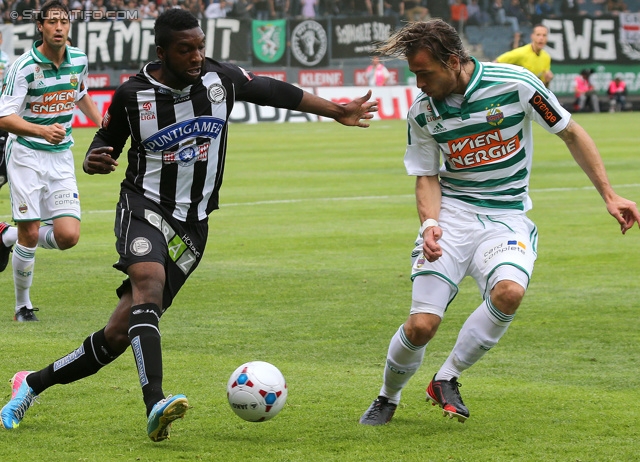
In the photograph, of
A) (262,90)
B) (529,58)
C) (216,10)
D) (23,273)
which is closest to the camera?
(262,90)

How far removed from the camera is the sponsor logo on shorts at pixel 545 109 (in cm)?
568

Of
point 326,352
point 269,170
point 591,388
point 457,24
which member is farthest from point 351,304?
point 457,24

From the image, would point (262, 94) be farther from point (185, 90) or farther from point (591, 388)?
point (591, 388)

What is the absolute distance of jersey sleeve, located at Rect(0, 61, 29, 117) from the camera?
8.60 m

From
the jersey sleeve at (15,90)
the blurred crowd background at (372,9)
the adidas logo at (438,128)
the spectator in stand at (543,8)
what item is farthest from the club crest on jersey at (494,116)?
the spectator in stand at (543,8)

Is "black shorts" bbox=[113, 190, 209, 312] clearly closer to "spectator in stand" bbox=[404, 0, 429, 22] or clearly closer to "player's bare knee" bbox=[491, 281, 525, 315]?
"player's bare knee" bbox=[491, 281, 525, 315]

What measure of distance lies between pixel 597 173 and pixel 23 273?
194 inches

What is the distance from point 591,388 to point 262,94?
8.30 feet

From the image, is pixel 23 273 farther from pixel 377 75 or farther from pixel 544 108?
pixel 377 75

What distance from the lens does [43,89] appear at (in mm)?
8859

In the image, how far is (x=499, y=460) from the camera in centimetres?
496

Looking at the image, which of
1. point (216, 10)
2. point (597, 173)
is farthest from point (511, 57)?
point (216, 10)

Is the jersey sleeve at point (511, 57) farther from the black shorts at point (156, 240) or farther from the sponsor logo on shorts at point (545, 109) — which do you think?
the black shorts at point (156, 240)

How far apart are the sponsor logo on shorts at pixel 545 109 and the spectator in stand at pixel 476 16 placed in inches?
1435
